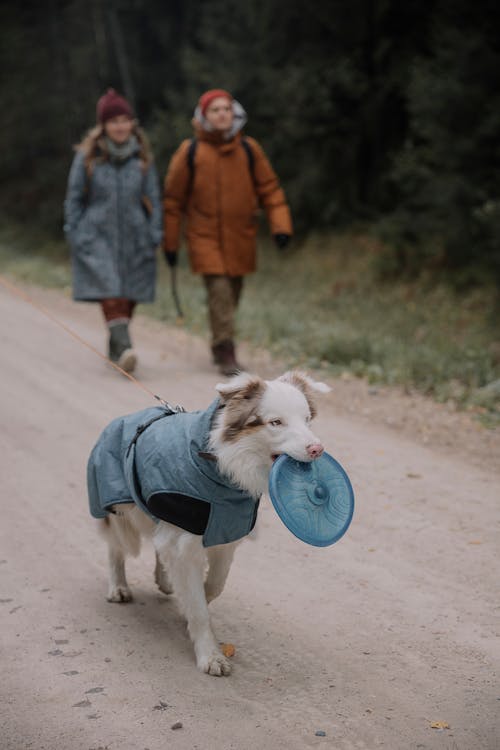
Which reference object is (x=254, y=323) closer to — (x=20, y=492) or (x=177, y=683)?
(x=20, y=492)

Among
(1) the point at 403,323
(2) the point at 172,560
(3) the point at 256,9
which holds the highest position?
(3) the point at 256,9

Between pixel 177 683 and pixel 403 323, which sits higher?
pixel 177 683

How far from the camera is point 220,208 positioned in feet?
32.4

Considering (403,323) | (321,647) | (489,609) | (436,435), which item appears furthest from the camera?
(403,323)

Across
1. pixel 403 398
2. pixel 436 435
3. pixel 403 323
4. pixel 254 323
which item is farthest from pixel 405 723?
pixel 403 323

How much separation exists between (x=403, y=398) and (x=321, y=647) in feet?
16.8

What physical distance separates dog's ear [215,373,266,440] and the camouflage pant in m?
5.98

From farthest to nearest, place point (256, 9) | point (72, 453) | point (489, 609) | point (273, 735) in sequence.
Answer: point (256, 9), point (72, 453), point (489, 609), point (273, 735)

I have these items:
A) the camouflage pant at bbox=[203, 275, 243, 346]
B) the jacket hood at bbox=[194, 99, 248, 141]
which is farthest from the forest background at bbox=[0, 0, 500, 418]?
the jacket hood at bbox=[194, 99, 248, 141]

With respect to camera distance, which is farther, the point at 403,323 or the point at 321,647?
the point at 403,323

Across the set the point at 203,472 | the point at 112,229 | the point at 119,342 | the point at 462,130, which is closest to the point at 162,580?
the point at 203,472

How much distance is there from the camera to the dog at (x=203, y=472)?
3793 mm

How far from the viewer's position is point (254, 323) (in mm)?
12797

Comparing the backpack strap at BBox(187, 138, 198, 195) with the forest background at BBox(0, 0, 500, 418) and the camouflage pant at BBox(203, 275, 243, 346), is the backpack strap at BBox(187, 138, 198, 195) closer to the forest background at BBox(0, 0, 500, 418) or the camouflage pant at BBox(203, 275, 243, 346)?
the camouflage pant at BBox(203, 275, 243, 346)
